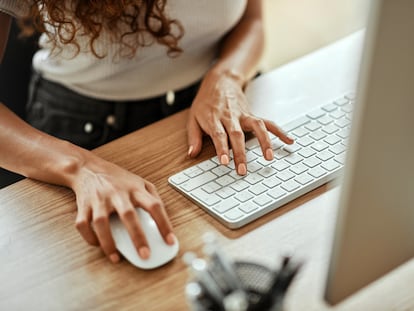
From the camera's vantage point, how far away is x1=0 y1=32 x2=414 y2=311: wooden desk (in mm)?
710

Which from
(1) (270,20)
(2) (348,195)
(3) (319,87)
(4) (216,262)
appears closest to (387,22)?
(2) (348,195)

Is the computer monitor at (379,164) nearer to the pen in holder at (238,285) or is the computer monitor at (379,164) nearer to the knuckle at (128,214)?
the pen in holder at (238,285)

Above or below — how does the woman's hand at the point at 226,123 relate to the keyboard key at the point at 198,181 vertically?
above

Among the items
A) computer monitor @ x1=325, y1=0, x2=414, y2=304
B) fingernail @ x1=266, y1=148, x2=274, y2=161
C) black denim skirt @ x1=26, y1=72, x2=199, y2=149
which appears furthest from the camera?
black denim skirt @ x1=26, y1=72, x2=199, y2=149

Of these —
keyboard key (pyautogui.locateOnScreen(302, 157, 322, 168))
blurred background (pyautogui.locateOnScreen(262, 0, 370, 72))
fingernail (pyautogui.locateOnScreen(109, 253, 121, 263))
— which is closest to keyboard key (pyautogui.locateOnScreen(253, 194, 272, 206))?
keyboard key (pyautogui.locateOnScreen(302, 157, 322, 168))

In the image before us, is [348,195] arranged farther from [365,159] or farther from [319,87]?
[319,87]

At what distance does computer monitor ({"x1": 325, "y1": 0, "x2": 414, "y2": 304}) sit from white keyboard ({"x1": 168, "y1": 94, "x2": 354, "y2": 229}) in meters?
0.19

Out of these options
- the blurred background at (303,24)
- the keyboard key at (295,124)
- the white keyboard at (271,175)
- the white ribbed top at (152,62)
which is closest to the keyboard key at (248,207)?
the white keyboard at (271,175)

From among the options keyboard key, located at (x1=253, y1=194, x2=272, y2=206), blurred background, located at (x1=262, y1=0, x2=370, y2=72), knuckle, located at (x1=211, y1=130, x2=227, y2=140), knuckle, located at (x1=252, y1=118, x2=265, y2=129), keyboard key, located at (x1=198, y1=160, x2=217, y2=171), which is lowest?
blurred background, located at (x1=262, y1=0, x2=370, y2=72)

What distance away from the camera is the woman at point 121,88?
0.85 metres

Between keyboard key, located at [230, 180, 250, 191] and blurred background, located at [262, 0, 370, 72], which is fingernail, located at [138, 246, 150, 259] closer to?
keyboard key, located at [230, 180, 250, 191]

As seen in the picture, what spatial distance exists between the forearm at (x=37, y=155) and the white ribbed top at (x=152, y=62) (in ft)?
0.83

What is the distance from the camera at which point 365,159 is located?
1.83 feet

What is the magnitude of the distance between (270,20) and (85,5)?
6.09ft
